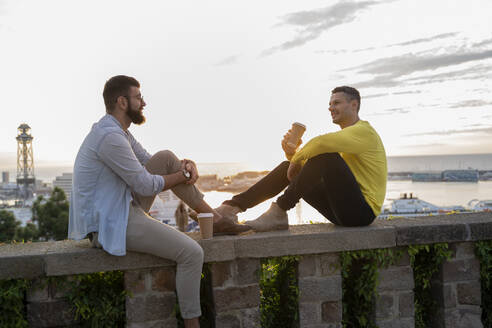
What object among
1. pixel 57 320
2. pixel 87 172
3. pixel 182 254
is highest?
pixel 87 172

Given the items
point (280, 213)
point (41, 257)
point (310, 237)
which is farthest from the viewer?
point (280, 213)

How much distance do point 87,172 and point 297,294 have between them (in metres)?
1.77

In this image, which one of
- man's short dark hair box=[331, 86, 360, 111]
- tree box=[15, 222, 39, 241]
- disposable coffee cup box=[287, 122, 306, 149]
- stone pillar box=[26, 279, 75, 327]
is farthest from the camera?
tree box=[15, 222, 39, 241]

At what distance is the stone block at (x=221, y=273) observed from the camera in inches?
120

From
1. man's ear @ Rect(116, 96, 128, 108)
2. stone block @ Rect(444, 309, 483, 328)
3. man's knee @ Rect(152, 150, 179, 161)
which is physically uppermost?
man's ear @ Rect(116, 96, 128, 108)

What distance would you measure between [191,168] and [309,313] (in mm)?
1422

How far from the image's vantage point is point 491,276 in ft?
12.2

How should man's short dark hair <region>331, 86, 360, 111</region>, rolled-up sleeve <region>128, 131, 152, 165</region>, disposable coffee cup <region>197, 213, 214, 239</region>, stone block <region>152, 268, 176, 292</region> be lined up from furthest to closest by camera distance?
man's short dark hair <region>331, 86, 360, 111</region>, rolled-up sleeve <region>128, 131, 152, 165</region>, disposable coffee cup <region>197, 213, 214, 239</region>, stone block <region>152, 268, 176, 292</region>

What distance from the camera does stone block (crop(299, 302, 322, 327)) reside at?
3211mm

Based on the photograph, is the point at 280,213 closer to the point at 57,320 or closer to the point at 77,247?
the point at 77,247

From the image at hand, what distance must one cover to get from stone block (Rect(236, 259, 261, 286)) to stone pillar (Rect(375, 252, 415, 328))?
103 cm

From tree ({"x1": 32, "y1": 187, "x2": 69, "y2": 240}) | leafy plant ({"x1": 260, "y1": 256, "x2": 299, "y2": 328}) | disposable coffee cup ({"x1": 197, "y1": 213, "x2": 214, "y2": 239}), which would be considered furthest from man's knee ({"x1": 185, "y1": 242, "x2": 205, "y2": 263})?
tree ({"x1": 32, "y1": 187, "x2": 69, "y2": 240})

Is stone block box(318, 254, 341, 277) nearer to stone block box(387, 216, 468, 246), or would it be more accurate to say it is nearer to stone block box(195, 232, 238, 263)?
stone block box(387, 216, 468, 246)

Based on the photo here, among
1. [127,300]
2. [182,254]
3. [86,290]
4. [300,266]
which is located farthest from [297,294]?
[86,290]
